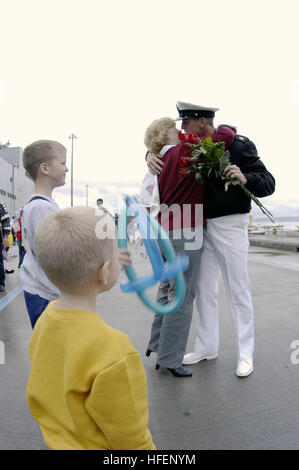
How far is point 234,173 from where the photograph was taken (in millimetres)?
2576

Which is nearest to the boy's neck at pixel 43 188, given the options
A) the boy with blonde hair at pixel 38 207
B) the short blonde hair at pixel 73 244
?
the boy with blonde hair at pixel 38 207

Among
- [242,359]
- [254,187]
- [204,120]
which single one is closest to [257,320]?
[242,359]

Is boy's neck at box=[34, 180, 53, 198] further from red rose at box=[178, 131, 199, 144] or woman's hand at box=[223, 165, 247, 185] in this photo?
woman's hand at box=[223, 165, 247, 185]

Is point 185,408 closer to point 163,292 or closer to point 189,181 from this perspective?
point 163,292

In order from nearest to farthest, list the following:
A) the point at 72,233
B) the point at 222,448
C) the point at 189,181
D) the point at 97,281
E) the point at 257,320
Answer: the point at 72,233 → the point at 97,281 → the point at 222,448 → the point at 189,181 → the point at 257,320

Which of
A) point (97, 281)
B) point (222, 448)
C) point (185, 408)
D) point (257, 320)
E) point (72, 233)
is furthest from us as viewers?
point (257, 320)

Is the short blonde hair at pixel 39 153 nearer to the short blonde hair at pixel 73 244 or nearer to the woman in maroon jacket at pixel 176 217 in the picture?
the woman in maroon jacket at pixel 176 217

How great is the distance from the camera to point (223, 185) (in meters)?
2.80

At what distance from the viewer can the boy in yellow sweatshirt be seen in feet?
3.87

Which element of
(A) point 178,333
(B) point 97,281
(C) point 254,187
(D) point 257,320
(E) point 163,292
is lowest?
(D) point 257,320

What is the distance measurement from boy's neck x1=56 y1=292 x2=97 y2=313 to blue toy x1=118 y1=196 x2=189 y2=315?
0.55 feet

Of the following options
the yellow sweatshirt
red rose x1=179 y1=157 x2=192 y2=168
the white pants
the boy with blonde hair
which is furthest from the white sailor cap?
the yellow sweatshirt

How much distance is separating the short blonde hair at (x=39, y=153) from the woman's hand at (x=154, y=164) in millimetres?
759
